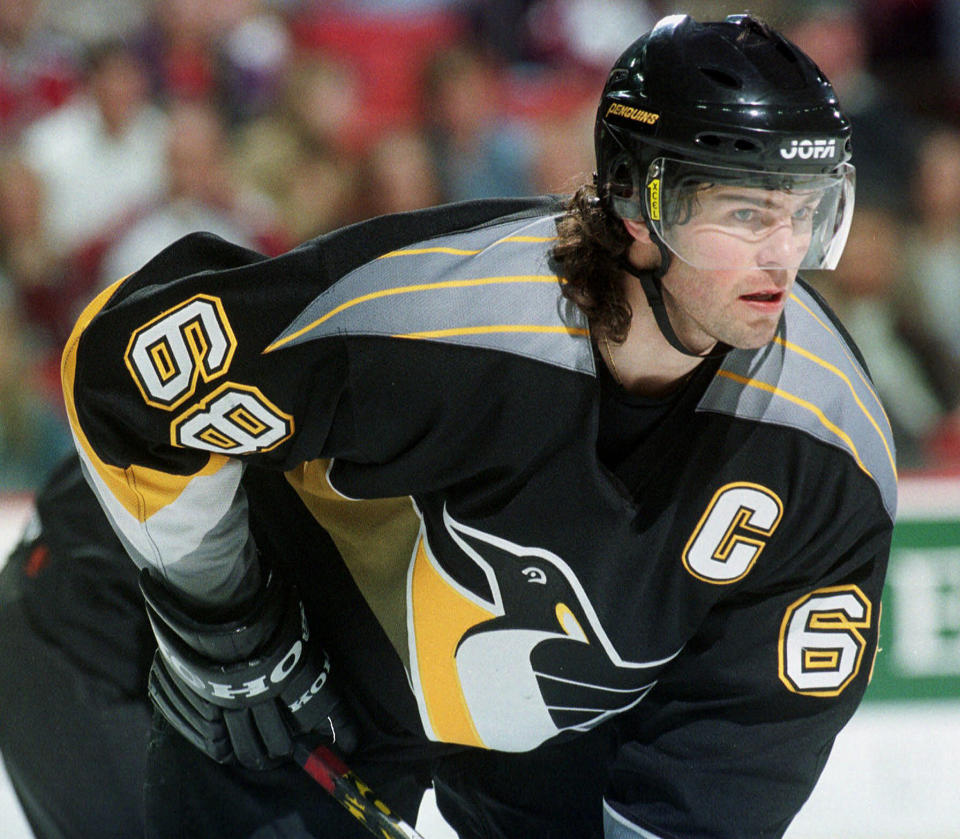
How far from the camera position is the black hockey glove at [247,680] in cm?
194

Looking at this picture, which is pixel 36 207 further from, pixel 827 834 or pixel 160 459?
pixel 827 834

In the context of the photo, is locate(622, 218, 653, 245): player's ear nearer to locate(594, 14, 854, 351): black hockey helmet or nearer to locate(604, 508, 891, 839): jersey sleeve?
locate(594, 14, 854, 351): black hockey helmet

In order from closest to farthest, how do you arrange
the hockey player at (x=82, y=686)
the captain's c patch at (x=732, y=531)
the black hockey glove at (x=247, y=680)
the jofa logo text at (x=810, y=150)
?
1. the jofa logo text at (x=810, y=150)
2. the captain's c patch at (x=732, y=531)
3. the black hockey glove at (x=247, y=680)
4. the hockey player at (x=82, y=686)

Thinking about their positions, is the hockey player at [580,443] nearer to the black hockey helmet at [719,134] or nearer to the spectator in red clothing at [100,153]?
the black hockey helmet at [719,134]

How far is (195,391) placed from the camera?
1712 mm

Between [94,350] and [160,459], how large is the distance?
0.55 ft

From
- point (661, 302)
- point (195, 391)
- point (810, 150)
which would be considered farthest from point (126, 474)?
point (810, 150)

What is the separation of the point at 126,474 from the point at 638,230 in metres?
0.75

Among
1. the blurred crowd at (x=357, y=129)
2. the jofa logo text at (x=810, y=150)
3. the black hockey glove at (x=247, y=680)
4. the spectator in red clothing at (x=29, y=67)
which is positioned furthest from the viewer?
the spectator in red clothing at (x=29, y=67)

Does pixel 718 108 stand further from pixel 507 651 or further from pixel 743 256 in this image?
pixel 507 651

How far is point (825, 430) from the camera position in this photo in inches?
66.6

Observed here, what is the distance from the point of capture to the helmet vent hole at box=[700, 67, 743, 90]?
5.35ft

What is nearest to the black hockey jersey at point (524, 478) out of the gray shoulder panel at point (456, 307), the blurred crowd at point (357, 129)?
the gray shoulder panel at point (456, 307)

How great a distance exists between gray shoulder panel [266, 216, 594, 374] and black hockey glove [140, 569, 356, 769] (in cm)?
48
